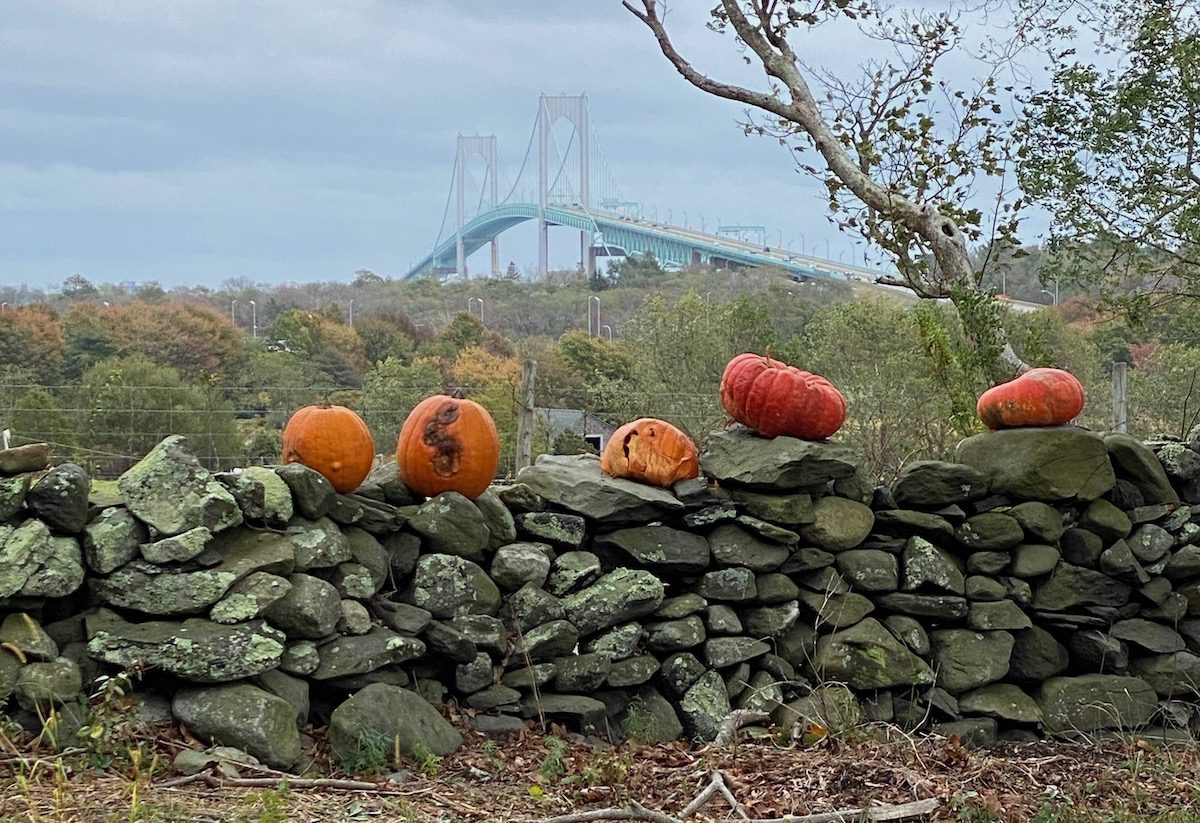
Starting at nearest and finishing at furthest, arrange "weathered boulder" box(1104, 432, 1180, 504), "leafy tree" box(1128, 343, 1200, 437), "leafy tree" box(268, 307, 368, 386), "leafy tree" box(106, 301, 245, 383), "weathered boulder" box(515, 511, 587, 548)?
"weathered boulder" box(515, 511, 587, 548)
"weathered boulder" box(1104, 432, 1180, 504)
"leafy tree" box(1128, 343, 1200, 437)
"leafy tree" box(106, 301, 245, 383)
"leafy tree" box(268, 307, 368, 386)

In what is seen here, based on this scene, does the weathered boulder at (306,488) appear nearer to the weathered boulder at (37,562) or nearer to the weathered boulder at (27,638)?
the weathered boulder at (37,562)

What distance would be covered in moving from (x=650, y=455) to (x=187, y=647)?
78.4 inches

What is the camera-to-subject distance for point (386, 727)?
3.95 meters

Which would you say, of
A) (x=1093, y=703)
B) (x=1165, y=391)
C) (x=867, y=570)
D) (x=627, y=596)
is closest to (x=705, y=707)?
(x=627, y=596)

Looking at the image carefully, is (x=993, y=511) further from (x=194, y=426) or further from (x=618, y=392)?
(x=618, y=392)

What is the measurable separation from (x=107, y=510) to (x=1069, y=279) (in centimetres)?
589

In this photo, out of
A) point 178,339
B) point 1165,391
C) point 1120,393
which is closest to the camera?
point 1120,393

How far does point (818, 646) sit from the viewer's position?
4.91 m

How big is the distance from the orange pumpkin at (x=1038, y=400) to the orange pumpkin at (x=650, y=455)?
4.63 ft

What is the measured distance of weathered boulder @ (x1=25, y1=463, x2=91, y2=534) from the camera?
383cm

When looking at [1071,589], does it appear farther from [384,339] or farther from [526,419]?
[384,339]

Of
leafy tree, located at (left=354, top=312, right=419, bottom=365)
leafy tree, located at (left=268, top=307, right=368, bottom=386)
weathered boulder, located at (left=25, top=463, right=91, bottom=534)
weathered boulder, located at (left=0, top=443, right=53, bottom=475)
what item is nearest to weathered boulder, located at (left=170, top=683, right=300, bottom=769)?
weathered boulder, located at (left=25, top=463, right=91, bottom=534)

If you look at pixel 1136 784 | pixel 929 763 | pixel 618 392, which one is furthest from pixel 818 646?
pixel 618 392

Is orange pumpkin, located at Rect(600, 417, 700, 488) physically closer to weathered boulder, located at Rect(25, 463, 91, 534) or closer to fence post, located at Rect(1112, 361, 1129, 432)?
weathered boulder, located at Rect(25, 463, 91, 534)
